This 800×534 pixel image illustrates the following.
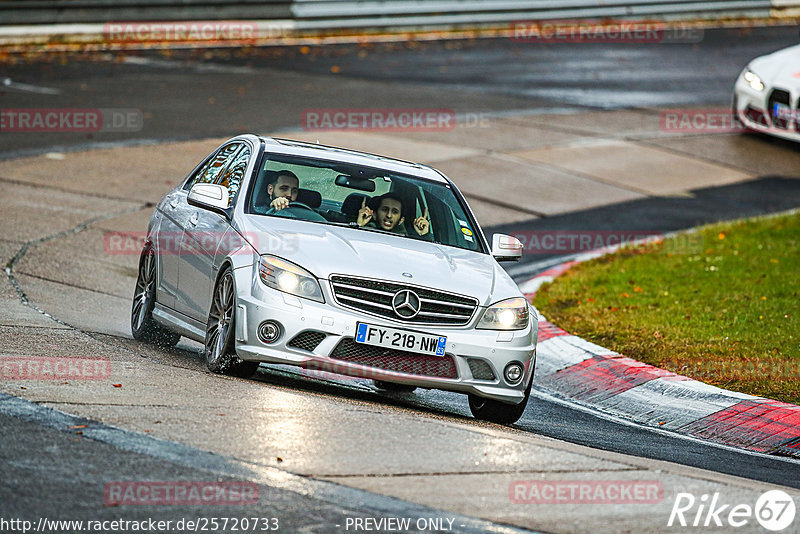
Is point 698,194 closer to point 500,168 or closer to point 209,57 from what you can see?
point 500,168

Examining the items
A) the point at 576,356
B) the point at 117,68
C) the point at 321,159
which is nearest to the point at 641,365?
the point at 576,356

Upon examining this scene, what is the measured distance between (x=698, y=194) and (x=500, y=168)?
2.69 metres

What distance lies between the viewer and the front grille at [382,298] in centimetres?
782

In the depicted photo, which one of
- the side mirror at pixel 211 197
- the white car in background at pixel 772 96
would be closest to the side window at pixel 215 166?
the side mirror at pixel 211 197

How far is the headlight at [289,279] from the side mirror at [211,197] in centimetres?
96

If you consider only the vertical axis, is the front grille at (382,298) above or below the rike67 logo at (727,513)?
above

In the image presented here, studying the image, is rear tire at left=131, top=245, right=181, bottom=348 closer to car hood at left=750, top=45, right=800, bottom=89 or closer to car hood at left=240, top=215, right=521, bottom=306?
car hood at left=240, top=215, right=521, bottom=306

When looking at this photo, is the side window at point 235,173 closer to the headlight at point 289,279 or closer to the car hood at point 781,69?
the headlight at point 289,279

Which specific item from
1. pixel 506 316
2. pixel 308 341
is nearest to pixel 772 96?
pixel 506 316

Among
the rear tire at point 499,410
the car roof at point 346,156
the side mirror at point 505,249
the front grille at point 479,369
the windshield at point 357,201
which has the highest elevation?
the car roof at point 346,156

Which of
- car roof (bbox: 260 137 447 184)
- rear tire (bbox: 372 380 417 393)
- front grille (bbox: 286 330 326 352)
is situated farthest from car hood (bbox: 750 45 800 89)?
front grille (bbox: 286 330 326 352)

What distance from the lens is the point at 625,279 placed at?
13039 millimetres

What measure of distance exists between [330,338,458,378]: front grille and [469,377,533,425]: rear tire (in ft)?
1.89

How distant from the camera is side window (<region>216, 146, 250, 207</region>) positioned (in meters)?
9.09
